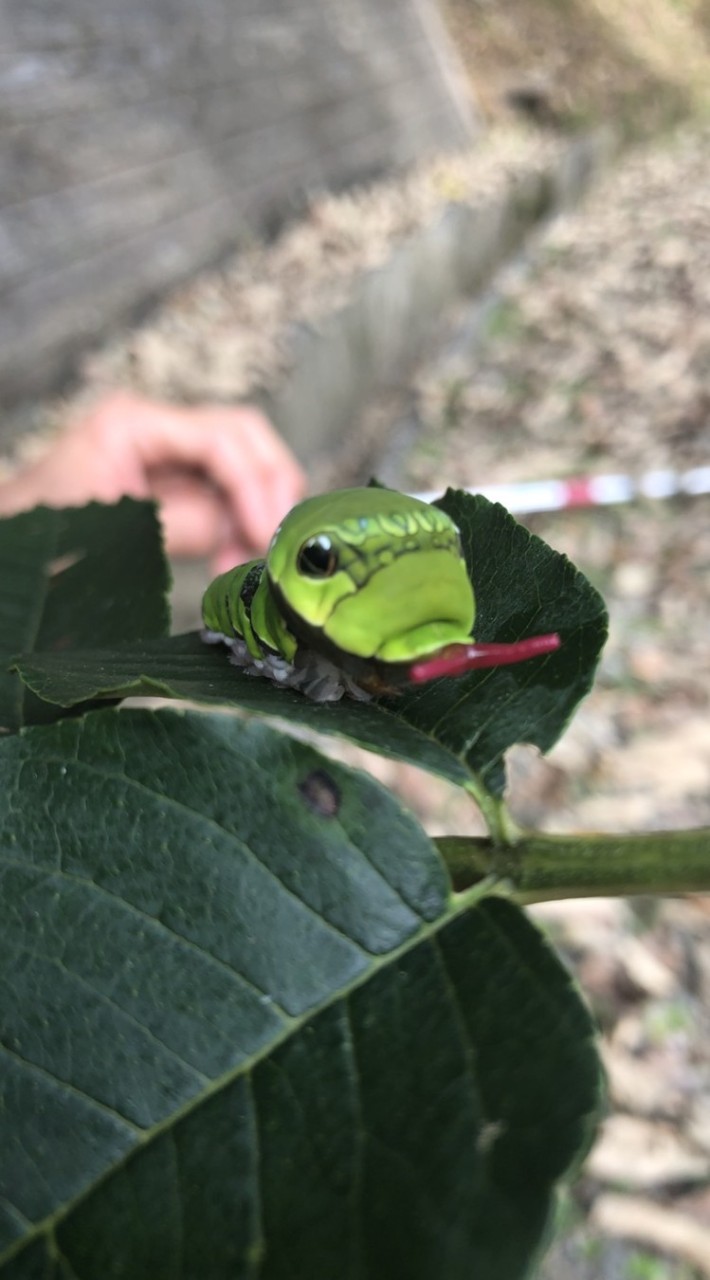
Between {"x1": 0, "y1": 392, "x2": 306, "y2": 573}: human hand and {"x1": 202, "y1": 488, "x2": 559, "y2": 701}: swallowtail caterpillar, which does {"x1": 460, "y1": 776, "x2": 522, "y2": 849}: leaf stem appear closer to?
{"x1": 202, "y1": 488, "x2": 559, "y2": 701}: swallowtail caterpillar

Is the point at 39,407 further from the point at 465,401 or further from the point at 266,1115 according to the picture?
the point at 266,1115

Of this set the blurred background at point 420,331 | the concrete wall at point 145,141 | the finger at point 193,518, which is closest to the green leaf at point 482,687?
the blurred background at point 420,331

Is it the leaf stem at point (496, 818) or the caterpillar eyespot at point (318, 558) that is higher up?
the caterpillar eyespot at point (318, 558)

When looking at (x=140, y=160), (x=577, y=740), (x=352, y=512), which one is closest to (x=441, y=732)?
(x=352, y=512)

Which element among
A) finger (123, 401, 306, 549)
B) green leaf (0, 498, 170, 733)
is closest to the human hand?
finger (123, 401, 306, 549)

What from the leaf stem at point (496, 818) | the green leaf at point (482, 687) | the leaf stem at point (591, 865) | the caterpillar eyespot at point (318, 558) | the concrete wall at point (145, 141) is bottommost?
the leaf stem at point (591, 865)

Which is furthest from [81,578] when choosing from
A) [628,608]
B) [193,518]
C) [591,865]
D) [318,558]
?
[628,608]

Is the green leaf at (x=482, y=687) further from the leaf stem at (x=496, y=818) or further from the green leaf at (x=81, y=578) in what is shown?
the green leaf at (x=81, y=578)
